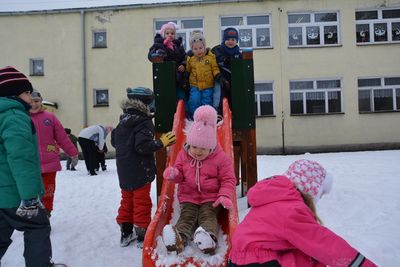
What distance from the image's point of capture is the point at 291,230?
1790mm

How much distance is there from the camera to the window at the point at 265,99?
46.4 feet

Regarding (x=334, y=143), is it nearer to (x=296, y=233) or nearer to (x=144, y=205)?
(x=144, y=205)

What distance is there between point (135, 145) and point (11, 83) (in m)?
1.26

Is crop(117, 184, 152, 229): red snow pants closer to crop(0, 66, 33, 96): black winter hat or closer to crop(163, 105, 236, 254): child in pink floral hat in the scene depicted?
crop(163, 105, 236, 254): child in pink floral hat

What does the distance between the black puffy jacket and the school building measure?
34.9ft

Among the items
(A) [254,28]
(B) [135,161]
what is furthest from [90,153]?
(A) [254,28]

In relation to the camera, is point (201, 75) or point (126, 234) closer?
point (126, 234)

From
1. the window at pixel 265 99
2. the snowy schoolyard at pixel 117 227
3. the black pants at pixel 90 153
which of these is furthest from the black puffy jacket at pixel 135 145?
the window at pixel 265 99

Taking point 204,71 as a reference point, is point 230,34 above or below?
above

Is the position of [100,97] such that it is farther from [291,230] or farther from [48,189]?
[291,230]

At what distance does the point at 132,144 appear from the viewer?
11.8ft

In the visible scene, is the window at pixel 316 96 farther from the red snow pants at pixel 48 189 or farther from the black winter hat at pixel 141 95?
the red snow pants at pixel 48 189

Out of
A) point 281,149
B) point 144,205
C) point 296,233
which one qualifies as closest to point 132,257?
point 144,205

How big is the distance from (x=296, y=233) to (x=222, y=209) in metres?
1.56
